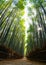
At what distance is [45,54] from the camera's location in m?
10.6

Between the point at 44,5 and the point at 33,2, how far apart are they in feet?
3.35

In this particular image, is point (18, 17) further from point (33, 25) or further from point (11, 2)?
point (33, 25)

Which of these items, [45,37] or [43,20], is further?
[45,37]

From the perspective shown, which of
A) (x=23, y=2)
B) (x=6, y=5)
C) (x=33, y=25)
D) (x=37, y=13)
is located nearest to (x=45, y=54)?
(x=23, y=2)

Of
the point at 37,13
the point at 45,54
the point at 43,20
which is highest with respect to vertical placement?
the point at 37,13

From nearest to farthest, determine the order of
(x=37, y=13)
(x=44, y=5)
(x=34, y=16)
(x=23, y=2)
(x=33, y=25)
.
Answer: (x=23, y=2) < (x=44, y=5) < (x=37, y=13) < (x=34, y=16) < (x=33, y=25)

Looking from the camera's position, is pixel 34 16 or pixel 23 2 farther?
pixel 34 16

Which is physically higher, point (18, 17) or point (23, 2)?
point (18, 17)

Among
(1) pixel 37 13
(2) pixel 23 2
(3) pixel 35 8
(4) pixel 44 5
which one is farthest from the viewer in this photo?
(1) pixel 37 13

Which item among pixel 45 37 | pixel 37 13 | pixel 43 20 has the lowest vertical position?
pixel 45 37

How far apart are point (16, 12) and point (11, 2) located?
2764 mm

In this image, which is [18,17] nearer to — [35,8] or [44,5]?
[35,8]

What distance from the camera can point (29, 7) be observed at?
16.4 metres

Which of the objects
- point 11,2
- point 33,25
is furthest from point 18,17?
point 33,25
